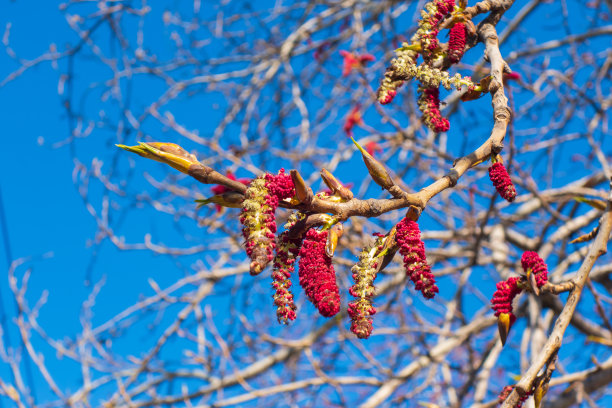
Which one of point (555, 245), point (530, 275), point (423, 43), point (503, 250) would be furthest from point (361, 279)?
point (555, 245)

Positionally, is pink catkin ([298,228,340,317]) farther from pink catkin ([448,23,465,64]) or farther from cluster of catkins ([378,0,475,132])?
pink catkin ([448,23,465,64])

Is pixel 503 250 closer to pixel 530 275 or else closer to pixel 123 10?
pixel 530 275

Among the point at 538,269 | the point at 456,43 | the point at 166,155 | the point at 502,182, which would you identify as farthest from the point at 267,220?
the point at 456,43

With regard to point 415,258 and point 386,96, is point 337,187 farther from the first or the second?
point 386,96

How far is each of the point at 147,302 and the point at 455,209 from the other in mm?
2261

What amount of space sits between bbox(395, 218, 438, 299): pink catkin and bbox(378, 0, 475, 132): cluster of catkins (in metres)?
0.29

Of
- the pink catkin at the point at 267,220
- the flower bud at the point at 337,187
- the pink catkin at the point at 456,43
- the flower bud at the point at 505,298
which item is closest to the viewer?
the pink catkin at the point at 267,220

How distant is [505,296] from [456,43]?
0.58 m

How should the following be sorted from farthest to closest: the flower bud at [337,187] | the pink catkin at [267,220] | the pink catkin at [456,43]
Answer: the pink catkin at [456,43] → the flower bud at [337,187] → the pink catkin at [267,220]

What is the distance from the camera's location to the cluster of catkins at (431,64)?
1.20m

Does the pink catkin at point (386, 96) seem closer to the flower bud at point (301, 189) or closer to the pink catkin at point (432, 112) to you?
the pink catkin at point (432, 112)

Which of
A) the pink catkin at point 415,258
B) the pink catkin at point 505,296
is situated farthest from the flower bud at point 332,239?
the pink catkin at point 505,296

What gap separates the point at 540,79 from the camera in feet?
14.1

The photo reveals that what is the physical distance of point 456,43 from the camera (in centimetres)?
133
